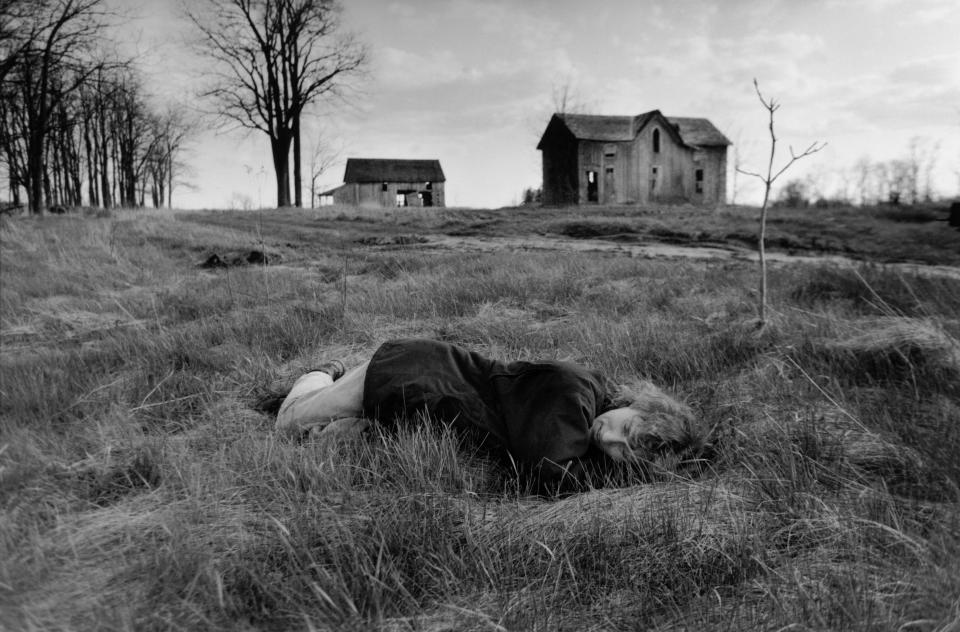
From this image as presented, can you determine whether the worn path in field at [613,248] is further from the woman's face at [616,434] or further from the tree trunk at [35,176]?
the tree trunk at [35,176]

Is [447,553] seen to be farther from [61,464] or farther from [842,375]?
[842,375]

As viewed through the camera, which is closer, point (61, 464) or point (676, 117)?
point (61, 464)

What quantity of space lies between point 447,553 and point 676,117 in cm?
4125

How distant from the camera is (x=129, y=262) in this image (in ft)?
27.4

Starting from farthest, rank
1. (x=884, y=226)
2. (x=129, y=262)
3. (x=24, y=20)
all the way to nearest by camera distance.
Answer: (x=24, y=20), (x=884, y=226), (x=129, y=262)

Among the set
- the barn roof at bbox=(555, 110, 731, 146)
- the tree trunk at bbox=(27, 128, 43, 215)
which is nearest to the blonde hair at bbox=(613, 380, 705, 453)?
the tree trunk at bbox=(27, 128, 43, 215)

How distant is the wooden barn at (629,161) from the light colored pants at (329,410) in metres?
30.8

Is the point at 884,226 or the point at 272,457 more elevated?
the point at 884,226

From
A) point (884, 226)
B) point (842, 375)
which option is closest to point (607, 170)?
point (884, 226)

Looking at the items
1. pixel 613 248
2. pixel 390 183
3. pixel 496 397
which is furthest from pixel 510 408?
pixel 390 183

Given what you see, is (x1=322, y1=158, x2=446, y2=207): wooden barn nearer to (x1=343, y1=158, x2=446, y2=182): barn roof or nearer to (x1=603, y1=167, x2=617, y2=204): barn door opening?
(x1=343, y1=158, x2=446, y2=182): barn roof

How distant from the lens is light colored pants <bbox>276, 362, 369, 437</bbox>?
7.79 feet

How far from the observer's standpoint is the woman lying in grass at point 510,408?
6.81 ft

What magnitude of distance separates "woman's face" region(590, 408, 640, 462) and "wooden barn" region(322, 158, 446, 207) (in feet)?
162
